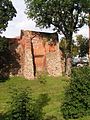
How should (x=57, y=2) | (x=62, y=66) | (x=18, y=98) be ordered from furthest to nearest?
(x=62, y=66)
(x=57, y=2)
(x=18, y=98)

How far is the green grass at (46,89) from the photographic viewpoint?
21.8m

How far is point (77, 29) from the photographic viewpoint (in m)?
39.2

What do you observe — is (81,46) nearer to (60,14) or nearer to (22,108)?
(60,14)

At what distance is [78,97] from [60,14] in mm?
19137

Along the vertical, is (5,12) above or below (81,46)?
above

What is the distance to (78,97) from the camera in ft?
66.0

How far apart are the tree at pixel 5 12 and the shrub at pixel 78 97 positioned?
1492 cm

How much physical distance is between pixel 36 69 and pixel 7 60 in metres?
3.13

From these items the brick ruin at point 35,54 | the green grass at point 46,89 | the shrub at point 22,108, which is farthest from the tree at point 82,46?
the shrub at point 22,108

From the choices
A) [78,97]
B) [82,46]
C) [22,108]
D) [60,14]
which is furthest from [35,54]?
[22,108]

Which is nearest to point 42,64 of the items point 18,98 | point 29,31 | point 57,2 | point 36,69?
point 36,69

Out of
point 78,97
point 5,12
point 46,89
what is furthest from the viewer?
point 5,12

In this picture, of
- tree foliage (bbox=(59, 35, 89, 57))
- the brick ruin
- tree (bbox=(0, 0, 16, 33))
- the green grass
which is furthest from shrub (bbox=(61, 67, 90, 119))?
tree foliage (bbox=(59, 35, 89, 57))

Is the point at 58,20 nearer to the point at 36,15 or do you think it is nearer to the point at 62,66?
the point at 36,15
